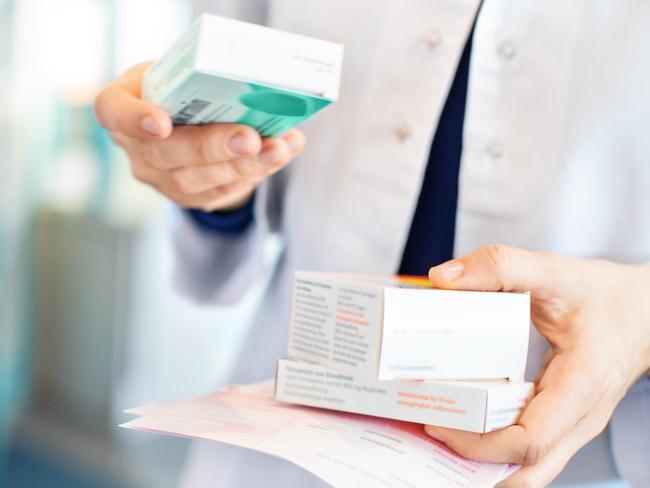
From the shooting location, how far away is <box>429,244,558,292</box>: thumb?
1.37 ft

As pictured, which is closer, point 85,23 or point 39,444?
point 85,23

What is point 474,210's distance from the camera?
57 centimetres

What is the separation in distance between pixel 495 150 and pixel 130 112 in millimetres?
256

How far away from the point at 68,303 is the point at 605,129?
1.71 metres

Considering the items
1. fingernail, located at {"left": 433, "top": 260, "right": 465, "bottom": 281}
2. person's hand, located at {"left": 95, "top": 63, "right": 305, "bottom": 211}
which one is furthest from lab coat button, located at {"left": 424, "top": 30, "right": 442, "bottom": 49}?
fingernail, located at {"left": 433, "top": 260, "right": 465, "bottom": 281}

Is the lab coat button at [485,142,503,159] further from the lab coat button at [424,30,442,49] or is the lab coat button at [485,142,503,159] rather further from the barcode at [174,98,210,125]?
the barcode at [174,98,210,125]

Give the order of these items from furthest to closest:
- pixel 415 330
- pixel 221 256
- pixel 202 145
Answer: pixel 221 256 < pixel 202 145 < pixel 415 330

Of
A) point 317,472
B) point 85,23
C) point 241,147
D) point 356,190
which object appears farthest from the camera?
Answer: point 85,23

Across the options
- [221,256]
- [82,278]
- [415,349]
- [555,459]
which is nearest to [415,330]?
[415,349]

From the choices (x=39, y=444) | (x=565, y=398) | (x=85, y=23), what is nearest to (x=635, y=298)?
(x=565, y=398)

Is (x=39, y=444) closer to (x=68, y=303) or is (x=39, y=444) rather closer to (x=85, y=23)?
(x=68, y=303)

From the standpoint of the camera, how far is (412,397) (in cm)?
43

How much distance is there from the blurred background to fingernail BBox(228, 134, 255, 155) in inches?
43.2

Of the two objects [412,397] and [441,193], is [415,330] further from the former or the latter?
[441,193]
